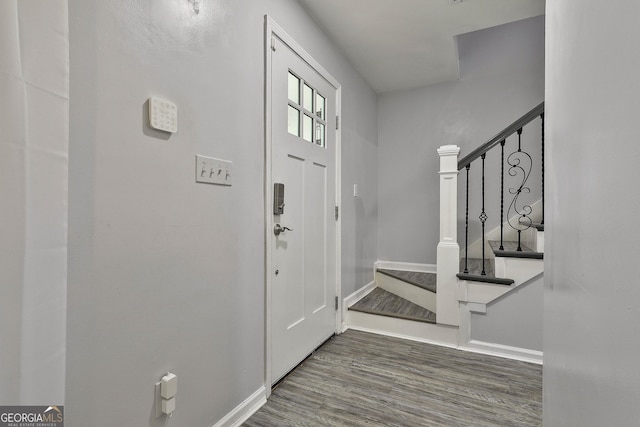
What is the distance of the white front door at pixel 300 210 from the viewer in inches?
72.6

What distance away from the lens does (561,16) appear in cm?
81

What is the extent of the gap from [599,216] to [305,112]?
1.95 metres

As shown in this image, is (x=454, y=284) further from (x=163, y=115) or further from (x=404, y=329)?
(x=163, y=115)

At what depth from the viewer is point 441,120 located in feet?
11.3

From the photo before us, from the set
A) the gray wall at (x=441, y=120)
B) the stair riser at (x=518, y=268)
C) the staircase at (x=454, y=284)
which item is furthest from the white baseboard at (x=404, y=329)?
the gray wall at (x=441, y=120)

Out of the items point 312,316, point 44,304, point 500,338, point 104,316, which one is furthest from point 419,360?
point 44,304

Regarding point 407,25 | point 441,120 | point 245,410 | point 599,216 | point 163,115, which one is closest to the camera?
point 599,216

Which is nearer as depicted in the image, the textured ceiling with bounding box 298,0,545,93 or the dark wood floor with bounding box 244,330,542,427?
the dark wood floor with bounding box 244,330,542,427

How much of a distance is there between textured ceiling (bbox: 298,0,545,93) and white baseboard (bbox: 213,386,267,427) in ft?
8.36

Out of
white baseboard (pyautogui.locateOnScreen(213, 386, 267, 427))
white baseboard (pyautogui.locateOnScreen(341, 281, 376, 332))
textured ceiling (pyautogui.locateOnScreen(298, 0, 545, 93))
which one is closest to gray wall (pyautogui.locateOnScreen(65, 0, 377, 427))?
white baseboard (pyautogui.locateOnScreen(213, 386, 267, 427))

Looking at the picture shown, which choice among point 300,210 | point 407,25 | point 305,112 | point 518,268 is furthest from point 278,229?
point 407,25

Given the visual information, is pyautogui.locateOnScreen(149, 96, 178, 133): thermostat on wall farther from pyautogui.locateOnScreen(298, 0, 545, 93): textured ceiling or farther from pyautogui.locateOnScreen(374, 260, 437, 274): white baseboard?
pyautogui.locateOnScreen(374, 260, 437, 274): white baseboard

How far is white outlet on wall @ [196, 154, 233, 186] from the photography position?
4.33 feet

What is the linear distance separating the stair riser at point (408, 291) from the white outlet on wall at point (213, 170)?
2.11 meters
